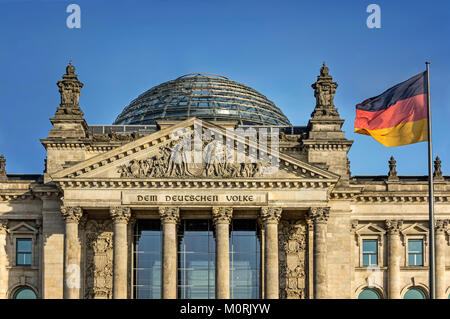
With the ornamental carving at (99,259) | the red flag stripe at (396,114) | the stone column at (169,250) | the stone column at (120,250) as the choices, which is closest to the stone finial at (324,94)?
the stone column at (169,250)

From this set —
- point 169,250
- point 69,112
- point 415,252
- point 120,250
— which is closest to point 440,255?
point 415,252

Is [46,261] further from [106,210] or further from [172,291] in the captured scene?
[172,291]

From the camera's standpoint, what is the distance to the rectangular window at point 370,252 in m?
70.5

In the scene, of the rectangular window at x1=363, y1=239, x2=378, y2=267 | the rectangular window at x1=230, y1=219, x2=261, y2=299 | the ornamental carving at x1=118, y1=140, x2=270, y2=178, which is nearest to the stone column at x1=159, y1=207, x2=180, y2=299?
the ornamental carving at x1=118, y1=140, x2=270, y2=178

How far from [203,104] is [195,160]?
18.5 meters

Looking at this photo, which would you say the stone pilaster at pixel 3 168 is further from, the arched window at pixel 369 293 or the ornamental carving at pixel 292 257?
the arched window at pixel 369 293

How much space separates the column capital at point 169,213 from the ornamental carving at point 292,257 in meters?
8.55

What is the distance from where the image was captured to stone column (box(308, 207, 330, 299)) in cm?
6353

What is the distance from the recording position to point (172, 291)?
6325 centimetres

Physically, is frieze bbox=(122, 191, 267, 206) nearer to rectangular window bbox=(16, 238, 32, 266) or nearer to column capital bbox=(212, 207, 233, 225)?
column capital bbox=(212, 207, 233, 225)

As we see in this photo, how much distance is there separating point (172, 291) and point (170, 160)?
9.67 m

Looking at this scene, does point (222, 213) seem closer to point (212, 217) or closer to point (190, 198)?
point (212, 217)
